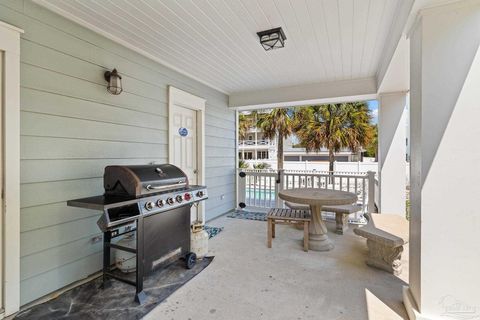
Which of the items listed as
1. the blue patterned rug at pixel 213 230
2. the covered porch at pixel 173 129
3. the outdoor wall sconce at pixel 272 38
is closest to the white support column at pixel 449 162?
the covered porch at pixel 173 129

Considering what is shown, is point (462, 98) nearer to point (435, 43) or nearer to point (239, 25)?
point (435, 43)

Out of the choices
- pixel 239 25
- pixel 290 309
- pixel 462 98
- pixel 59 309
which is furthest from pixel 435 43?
pixel 59 309

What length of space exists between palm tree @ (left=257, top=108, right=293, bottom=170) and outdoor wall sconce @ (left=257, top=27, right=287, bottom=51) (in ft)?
24.4

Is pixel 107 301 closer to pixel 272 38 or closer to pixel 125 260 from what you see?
pixel 125 260

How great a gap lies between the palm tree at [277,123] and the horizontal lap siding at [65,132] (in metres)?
7.56

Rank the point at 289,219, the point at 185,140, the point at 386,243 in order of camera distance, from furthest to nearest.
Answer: the point at 185,140
the point at 289,219
the point at 386,243

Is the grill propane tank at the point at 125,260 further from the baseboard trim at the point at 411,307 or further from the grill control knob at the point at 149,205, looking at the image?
the baseboard trim at the point at 411,307

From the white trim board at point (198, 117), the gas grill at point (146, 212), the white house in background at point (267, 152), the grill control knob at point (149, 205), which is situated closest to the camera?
the gas grill at point (146, 212)

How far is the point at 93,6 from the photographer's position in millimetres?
2131

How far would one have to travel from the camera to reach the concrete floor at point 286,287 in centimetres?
193

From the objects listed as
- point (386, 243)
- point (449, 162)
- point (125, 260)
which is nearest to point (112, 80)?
point (125, 260)

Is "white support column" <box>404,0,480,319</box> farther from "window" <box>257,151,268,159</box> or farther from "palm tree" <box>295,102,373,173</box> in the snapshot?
"window" <box>257,151,268,159</box>

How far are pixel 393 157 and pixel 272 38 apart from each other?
291 centimetres

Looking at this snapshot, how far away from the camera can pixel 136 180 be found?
2088mm
